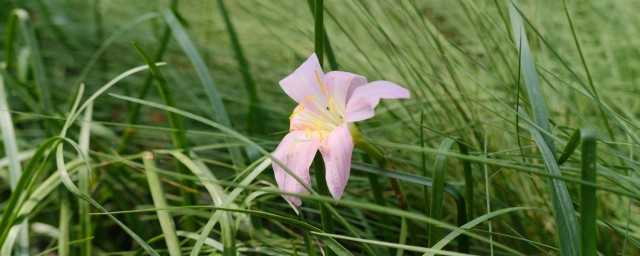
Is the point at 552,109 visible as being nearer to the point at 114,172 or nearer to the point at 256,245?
the point at 256,245

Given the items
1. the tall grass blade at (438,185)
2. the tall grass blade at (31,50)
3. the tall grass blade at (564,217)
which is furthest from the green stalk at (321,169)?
the tall grass blade at (31,50)

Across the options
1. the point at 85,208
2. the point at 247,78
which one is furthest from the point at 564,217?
the point at 247,78

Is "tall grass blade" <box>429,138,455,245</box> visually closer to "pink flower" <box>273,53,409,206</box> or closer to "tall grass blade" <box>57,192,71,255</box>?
"pink flower" <box>273,53,409,206</box>

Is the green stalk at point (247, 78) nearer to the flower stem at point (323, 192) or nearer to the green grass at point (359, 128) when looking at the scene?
the green grass at point (359, 128)

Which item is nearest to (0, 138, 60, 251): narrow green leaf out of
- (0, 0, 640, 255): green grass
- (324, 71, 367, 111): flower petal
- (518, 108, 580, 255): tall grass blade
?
(0, 0, 640, 255): green grass

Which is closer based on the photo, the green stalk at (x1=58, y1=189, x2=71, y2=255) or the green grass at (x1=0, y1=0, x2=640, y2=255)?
the green grass at (x1=0, y1=0, x2=640, y2=255)

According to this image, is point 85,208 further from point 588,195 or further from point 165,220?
point 588,195

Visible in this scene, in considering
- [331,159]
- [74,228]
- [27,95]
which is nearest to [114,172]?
[74,228]
